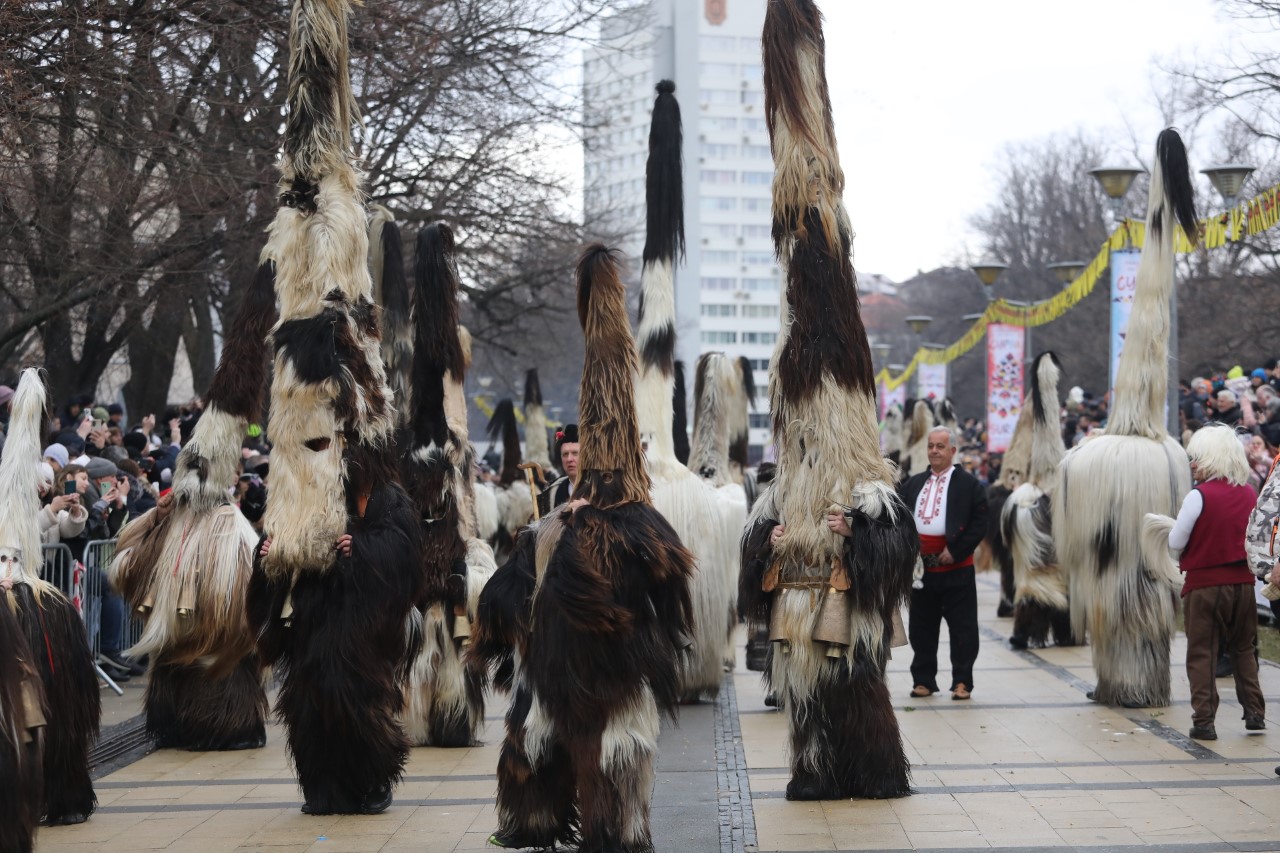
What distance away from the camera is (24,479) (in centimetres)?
705

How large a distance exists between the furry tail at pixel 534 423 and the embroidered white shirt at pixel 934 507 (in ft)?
26.3

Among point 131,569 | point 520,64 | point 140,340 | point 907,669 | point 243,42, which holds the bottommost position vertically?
point 907,669

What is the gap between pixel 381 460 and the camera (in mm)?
Result: 8188

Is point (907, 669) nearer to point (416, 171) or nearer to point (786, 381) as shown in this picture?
point (786, 381)

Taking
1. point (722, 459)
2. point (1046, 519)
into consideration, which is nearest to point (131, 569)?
point (722, 459)

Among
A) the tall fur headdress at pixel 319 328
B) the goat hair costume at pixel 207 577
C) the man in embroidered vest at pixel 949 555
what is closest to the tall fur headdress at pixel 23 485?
the tall fur headdress at pixel 319 328

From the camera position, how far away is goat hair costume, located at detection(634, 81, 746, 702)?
11234 millimetres

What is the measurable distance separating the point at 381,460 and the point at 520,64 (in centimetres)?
1287

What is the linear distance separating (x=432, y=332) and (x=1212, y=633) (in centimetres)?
514

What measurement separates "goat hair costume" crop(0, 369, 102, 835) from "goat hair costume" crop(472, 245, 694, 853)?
196 centimetres

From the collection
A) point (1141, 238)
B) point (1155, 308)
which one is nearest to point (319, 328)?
point (1155, 308)

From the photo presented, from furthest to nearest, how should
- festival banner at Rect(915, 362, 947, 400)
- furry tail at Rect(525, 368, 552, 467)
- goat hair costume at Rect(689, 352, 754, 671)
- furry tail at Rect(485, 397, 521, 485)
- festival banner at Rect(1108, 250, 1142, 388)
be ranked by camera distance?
1. festival banner at Rect(915, 362, 947, 400)
2. furry tail at Rect(525, 368, 552, 467)
3. furry tail at Rect(485, 397, 521, 485)
4. festival banner at Rect(1108, 250, 1142, 388)
5. goat hair costume at Rect(689, 352, 754, 671)

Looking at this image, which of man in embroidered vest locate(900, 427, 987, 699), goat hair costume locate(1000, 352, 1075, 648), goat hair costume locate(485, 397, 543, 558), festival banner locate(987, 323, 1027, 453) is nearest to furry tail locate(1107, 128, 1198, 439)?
man in embroidered vest locate(900, 427, 987, 699)

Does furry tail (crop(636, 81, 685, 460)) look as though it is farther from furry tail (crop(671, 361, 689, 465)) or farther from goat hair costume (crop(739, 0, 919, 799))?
furry tail (crop(671, 361, 689, 465))
